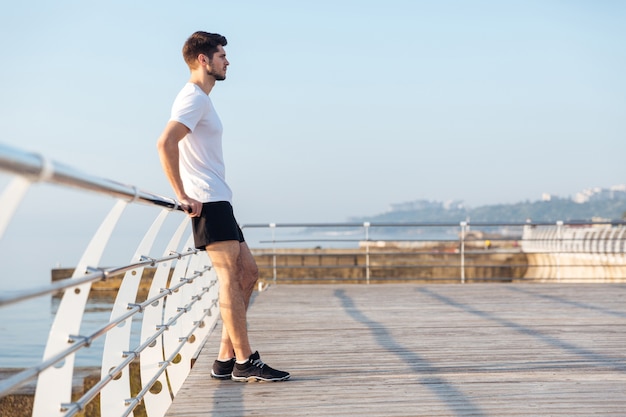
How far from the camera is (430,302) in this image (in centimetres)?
823

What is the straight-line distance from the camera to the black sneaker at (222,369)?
409 centimetres

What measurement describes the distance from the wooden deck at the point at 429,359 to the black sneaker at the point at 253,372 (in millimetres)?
38

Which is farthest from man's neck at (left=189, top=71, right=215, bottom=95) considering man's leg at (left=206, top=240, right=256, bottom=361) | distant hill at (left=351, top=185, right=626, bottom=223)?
distant hill at (left=351, top=185, right=626, bottom=223)

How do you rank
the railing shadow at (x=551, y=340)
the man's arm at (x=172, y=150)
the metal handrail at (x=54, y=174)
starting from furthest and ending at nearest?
the railing shadow at (x=551, y=340) < the man's arm at (x=172, y=150) < the metal handrail at (x=54, y=174)

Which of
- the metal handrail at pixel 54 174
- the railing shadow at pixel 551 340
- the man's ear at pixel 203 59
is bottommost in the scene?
the railing shadow at pixel 551 340

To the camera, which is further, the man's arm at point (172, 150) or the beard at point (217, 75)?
the beard at point (217, 75)

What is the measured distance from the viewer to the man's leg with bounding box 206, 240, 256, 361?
3.74 metres

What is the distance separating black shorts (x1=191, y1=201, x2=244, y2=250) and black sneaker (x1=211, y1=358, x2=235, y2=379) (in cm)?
72

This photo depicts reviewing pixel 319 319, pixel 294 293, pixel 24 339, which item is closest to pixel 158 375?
pixel 319 319

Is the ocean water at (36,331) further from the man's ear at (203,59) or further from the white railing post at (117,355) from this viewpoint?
the white railing post at (117,355)

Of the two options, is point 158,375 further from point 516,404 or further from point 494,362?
point 494,362

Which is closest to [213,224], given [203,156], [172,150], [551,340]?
[203,156]

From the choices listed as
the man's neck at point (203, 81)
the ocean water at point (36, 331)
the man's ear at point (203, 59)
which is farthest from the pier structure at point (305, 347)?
the ocean water at point (36, 331)

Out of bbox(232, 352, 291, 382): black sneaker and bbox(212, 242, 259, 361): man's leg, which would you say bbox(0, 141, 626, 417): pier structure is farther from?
bbox(212, 242, 259, 361): man's leg
